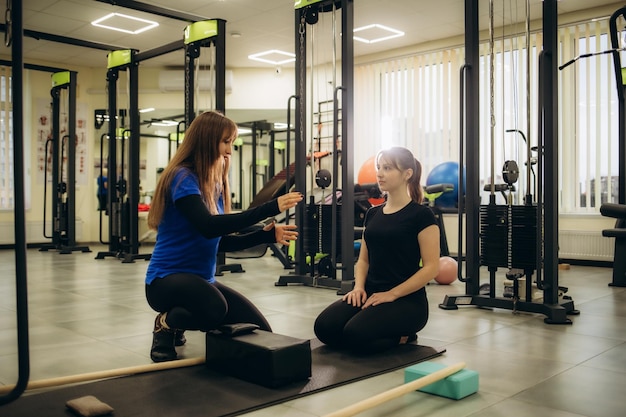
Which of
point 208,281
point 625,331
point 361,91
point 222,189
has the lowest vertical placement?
point 625,331

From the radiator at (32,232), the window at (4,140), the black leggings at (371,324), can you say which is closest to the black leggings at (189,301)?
the black leggings at (371,324)

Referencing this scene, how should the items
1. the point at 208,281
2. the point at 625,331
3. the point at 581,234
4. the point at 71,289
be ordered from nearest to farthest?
the point at 208,281 < the point at 625,331 < the point at 71,289 < the point at 581,234

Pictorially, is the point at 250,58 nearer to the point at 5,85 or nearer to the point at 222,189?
the point at 5,85

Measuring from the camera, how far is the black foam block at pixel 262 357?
2.18 meters

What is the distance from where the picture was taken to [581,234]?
696 cm

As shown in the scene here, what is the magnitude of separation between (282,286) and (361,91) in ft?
16.5

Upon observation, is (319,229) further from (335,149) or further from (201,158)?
(201,158)

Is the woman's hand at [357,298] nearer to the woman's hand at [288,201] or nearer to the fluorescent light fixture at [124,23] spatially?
the woman's hand at [288,201]

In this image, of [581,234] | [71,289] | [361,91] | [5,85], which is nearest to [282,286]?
[71,289]

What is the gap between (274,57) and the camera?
9.55 meters

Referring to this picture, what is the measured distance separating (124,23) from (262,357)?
6.95m

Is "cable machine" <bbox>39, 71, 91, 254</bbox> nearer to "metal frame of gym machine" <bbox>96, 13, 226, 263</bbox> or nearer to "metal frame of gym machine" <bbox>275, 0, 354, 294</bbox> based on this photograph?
"metal frame of gym machine" <bbox>96, 13, 226, 263</bbox>

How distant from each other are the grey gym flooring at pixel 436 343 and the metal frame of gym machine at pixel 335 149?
19 cm

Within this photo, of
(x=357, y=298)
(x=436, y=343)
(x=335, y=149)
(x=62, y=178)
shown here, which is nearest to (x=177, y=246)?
(x=357, y=298)
